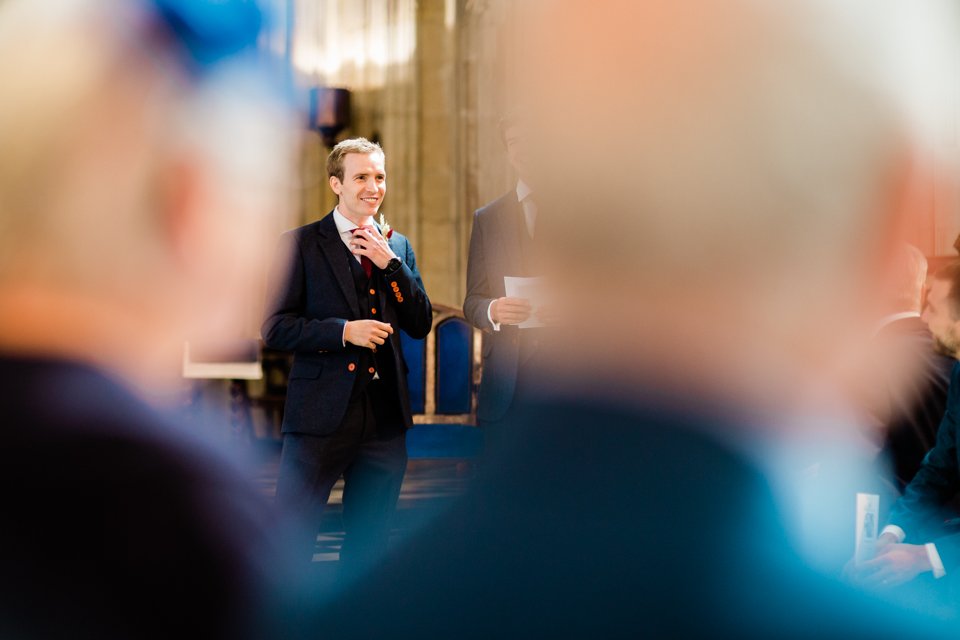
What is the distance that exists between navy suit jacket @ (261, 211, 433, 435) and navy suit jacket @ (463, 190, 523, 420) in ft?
0.53

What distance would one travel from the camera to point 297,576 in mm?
1052

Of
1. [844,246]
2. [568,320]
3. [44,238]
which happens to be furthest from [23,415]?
[844,246]

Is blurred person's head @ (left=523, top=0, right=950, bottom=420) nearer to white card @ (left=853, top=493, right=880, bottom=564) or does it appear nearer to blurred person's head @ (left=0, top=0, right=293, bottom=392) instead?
white card @ (left=853, top=493, right=880, bottom=564)

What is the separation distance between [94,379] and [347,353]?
91 centimetres

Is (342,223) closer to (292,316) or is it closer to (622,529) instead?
(292,316)

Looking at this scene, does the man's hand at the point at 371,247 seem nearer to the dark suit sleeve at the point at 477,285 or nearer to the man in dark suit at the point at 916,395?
the dark suit sleeve at the point at 477,285

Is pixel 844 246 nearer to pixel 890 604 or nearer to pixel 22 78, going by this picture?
pixel 890 604

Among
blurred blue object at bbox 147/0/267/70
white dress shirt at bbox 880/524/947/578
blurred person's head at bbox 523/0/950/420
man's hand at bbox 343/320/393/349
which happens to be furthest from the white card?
blurred blue object at bbox 147/0/267/70

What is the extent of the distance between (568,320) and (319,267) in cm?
139

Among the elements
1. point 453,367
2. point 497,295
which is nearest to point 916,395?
point 497,295

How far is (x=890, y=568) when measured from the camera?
0.93 m

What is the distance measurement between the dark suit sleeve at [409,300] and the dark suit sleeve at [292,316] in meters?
0.14

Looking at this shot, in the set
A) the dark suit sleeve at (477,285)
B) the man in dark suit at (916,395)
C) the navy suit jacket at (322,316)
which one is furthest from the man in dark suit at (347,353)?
the man in dark suit at (916,395)

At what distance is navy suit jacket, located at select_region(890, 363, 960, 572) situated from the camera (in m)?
1.31
